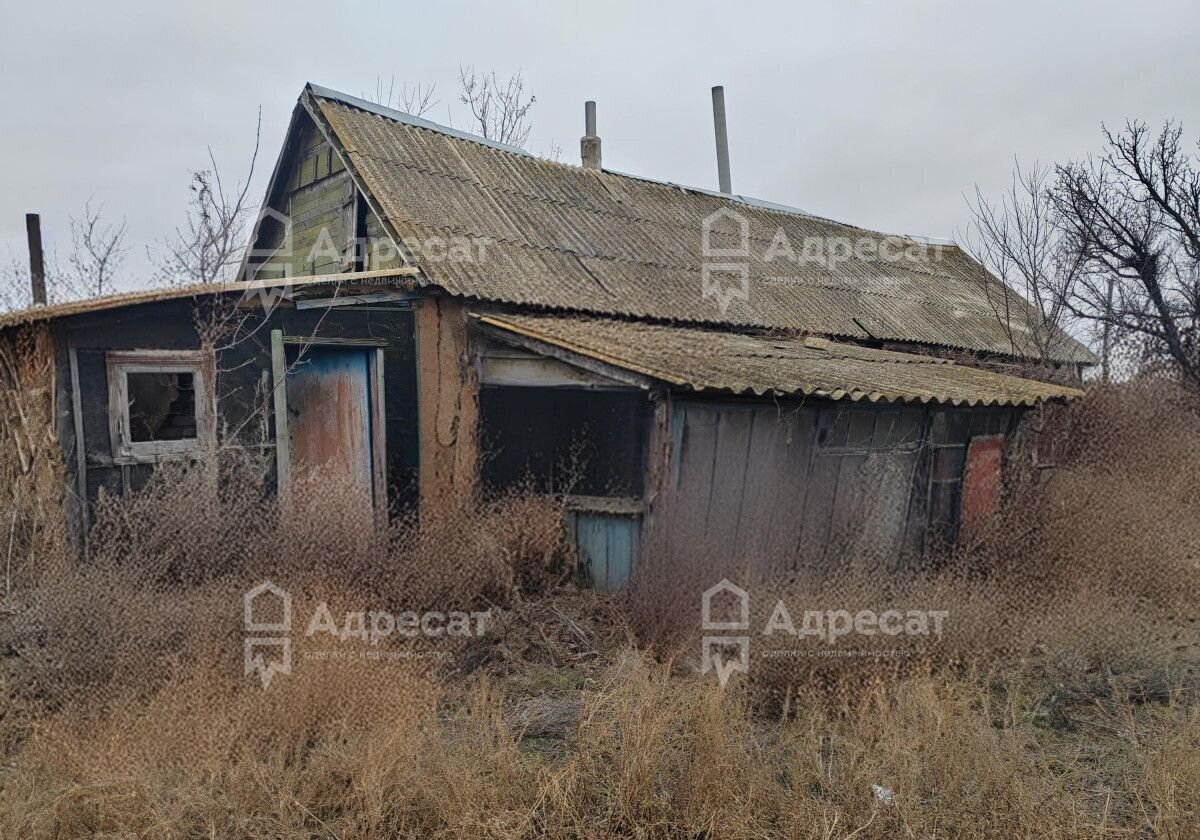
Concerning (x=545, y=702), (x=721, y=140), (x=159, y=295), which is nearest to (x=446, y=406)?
(x=159, y=295)

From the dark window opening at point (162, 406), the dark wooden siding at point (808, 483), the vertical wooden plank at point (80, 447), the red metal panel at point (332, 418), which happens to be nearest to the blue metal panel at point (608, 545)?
the dark wooden siding at point (808, 483)

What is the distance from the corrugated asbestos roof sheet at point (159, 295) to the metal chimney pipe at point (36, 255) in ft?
24.9

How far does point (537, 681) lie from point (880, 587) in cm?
275

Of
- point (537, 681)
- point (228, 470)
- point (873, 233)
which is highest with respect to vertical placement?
point (873, 233)

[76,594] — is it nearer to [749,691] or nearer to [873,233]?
[749,691]

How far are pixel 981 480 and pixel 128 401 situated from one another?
872 cm

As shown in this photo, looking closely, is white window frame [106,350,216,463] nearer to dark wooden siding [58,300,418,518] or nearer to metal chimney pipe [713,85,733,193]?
dark wooden siding [58,300,418,518]

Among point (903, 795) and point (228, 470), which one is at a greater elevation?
point (228, 470)

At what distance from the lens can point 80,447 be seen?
7207mm

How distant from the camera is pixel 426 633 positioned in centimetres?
571

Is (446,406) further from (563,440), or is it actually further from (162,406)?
(162,406)

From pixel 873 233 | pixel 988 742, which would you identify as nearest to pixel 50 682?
pixel 988 742

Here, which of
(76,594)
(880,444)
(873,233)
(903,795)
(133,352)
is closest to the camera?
(903,795)

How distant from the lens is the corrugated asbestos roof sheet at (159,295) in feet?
22.3
